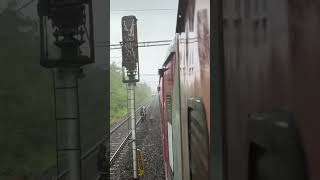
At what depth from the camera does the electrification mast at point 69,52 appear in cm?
426

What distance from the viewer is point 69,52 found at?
4.39 metres

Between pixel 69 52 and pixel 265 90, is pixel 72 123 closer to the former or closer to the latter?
pixel 69 52

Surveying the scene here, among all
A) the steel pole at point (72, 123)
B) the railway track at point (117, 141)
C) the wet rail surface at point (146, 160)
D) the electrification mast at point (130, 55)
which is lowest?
the wet rail surface at point (146, 160)

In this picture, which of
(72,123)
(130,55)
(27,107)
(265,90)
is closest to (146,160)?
(130,55)

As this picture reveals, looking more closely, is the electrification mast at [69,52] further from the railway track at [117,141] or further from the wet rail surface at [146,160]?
the railway track at [117,141]

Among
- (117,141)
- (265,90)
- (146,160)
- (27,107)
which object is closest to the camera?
(265,90)

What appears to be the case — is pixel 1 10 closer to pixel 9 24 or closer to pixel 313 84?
pixel 9 24

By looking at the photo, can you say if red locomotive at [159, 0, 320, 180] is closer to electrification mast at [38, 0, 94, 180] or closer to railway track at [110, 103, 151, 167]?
electrification mast at [38, 0, 94, 180]

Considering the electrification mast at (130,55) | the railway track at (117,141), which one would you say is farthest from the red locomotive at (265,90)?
the railway track at (117,141)

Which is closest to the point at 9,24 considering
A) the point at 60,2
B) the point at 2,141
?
the point at 2,141

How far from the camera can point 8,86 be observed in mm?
7320

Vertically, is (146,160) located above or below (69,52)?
below

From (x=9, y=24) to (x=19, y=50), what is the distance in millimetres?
466

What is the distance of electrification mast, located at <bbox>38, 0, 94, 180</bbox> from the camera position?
4.26 metres
